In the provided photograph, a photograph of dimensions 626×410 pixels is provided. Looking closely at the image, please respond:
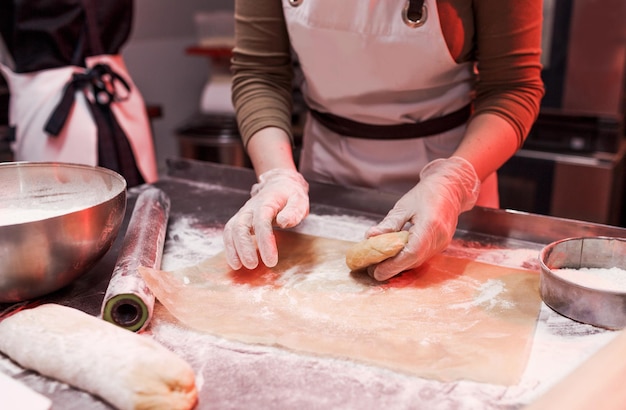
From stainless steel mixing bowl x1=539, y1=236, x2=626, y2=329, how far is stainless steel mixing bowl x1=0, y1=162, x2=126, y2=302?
795mm

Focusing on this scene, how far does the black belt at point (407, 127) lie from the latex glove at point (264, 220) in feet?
1.15

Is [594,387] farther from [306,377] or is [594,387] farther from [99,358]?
[99,358]

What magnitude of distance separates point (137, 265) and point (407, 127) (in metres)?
0.86

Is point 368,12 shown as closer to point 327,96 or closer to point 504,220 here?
point 327,96

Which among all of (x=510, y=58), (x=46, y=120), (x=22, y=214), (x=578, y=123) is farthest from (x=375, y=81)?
(x=578, y=123)

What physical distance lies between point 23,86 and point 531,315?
2125 mm

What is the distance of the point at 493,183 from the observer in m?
1.82

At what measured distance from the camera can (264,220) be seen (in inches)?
50.1

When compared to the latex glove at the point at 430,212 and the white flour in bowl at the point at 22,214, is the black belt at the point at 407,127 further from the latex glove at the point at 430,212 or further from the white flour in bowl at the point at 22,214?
the white flour in bowl at the point at 22,214

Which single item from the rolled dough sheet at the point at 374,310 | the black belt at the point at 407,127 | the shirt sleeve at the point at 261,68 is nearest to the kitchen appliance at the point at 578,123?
the black belt at the point at 407,127

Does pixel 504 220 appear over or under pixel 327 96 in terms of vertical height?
under

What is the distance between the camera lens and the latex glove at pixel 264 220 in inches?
48.9

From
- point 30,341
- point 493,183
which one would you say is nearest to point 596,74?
point 493,183

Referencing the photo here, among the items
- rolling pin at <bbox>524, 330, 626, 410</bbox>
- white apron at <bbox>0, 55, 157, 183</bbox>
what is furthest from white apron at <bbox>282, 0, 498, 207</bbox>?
white apron at <bbox>0, 55, 157, 183</bbox>
